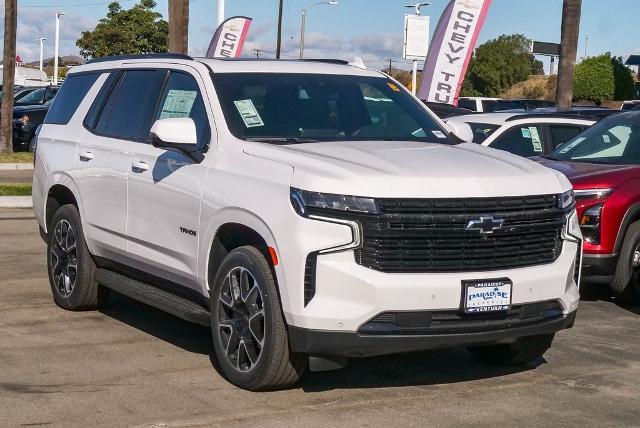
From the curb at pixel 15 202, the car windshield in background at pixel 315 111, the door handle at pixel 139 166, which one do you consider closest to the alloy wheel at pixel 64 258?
the door handle at pixel 139 166

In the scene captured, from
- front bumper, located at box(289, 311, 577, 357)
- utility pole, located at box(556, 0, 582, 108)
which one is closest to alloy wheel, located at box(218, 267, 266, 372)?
front bumper, located at box(289, 311, 577, 357)

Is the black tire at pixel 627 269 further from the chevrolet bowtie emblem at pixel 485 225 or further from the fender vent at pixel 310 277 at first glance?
the fender vent at pixel 310 277

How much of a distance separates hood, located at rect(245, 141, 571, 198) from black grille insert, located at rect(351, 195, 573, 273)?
0.21ft

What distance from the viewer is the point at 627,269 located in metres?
9.51

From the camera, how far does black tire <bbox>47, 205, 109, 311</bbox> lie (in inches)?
332

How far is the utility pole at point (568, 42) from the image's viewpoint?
22.0 meters

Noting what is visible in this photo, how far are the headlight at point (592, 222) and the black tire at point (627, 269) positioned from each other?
0.29 meters

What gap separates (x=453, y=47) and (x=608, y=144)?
40.4ft

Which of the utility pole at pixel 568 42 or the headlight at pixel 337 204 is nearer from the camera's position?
the headlight at pixel 337 204

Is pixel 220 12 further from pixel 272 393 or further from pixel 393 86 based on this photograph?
pixel 272 393

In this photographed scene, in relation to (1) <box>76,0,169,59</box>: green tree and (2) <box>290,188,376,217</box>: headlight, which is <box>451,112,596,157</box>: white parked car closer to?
(2) <box>290,188,376,217</box>: headlight

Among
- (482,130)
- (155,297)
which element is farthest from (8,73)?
(155,297)

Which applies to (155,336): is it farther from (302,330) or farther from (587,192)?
(587,192)

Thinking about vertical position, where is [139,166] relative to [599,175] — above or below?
above
